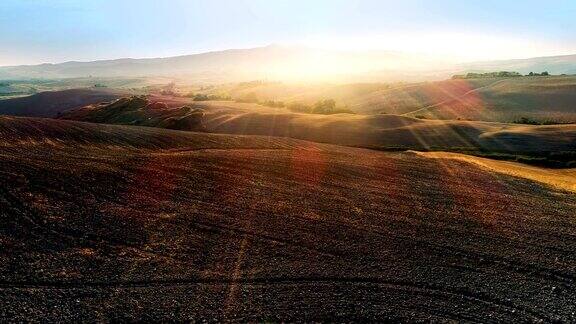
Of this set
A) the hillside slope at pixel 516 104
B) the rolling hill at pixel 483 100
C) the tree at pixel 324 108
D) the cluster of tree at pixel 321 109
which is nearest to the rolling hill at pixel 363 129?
the tree at pixel 324 108

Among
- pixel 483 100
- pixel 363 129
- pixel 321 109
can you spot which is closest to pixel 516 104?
pixel 483 100

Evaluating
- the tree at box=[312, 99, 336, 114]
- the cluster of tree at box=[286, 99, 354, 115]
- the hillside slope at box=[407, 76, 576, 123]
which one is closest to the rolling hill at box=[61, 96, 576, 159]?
the tree at box=[312, 99, 336, 114]

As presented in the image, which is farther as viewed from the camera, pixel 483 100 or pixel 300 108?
pixel 483 100

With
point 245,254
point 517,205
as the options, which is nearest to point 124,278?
point 245,254

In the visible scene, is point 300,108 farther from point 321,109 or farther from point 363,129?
point 363,129

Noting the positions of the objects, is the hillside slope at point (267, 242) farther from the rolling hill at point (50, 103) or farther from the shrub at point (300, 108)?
the rolling hill at point (50, 103)

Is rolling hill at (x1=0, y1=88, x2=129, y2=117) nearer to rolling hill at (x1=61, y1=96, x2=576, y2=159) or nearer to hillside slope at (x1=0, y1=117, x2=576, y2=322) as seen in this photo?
rolling hill at (x1=61, y1=96, x2=576, y2=159)

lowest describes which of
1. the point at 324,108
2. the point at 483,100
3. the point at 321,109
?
the point at 321,109

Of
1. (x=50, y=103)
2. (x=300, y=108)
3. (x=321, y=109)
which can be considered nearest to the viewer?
(x=321, y=109)
